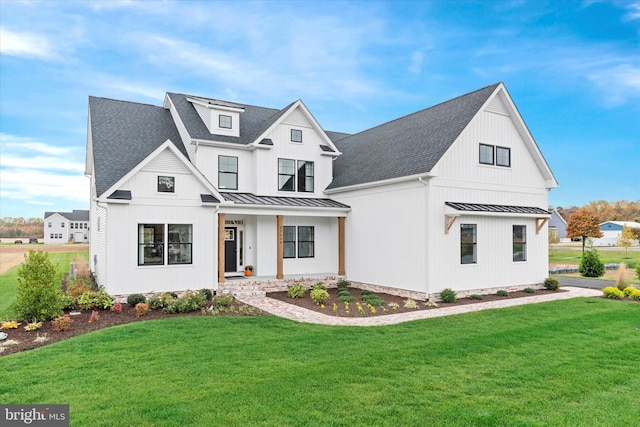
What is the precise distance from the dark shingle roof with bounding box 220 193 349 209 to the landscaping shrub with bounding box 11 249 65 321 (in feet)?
Answer: 21.9

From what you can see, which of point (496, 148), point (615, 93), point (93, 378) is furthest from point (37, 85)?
point (615, 93)

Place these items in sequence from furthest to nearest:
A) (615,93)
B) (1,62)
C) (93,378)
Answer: (615,93), (1,62), (93,378)

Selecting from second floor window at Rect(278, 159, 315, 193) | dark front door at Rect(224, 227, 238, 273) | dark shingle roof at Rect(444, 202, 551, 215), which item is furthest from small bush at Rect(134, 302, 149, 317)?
dark shingle roof at Rect(444, 202, 551, 215)

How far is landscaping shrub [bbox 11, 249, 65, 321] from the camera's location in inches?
410

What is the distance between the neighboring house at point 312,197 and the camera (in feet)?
46.2

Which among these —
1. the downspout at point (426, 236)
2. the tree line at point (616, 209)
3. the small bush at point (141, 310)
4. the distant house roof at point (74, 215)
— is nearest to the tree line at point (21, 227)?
the distant house roof at point (74, 215)

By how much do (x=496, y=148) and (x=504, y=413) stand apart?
1308 cm

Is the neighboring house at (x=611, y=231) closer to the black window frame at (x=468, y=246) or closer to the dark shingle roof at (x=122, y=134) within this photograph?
the black window frame at (x=468, y=246)

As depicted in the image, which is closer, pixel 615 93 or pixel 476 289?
pixel 476 289

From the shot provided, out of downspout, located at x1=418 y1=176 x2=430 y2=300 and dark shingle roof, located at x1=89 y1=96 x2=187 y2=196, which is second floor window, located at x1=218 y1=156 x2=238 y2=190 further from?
downspout, located at x1=418 y1=176 x2=430 y2=300

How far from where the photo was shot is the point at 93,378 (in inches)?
249

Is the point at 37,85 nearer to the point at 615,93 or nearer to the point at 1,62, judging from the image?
the point at 1,62

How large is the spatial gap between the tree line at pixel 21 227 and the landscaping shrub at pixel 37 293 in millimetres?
91836

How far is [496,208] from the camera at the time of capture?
15555 mm
